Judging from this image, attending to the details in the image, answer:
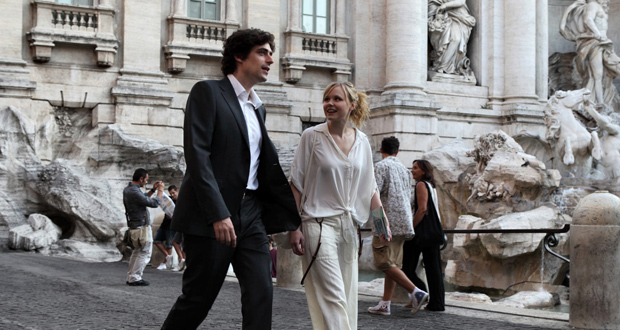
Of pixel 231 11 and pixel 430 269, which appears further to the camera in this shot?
pixel 231 11

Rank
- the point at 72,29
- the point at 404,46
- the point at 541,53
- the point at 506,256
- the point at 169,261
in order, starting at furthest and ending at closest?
the point at 541,53
the point at 404,46
the point at 72,29
the point at 169,261
the point at 506,256

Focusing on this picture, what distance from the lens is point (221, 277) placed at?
12.8 feet

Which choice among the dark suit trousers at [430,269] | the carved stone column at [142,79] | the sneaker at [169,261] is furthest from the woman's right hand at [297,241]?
the carved stone column at [142,79]

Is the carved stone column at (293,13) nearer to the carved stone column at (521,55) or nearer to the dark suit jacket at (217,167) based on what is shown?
the carved stone column at (521,55)

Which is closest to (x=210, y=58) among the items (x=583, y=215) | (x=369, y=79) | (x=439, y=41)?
(x=369, y=79)

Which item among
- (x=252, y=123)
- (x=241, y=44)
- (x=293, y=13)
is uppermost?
(x=293, y=13)

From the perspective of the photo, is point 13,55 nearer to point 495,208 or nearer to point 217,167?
point 495,208

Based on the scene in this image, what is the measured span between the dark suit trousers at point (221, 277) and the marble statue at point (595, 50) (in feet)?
66.9

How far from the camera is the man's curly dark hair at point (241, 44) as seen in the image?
4.25m

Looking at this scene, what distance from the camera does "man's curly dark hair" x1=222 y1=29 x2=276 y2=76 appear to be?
4.25 m

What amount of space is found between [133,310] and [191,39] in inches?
485

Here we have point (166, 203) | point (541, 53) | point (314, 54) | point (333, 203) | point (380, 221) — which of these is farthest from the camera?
point (541, 53)

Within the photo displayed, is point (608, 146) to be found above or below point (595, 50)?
below

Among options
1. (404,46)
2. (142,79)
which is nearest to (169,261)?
(142,79)
